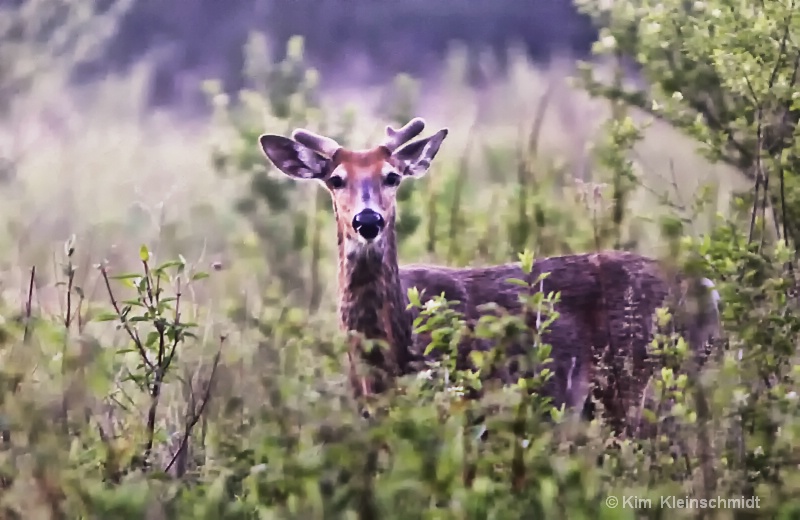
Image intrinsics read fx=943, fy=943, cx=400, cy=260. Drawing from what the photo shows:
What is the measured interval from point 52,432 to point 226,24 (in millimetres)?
1801

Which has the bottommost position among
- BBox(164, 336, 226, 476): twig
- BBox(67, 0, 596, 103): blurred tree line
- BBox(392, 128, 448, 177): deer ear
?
BBox(164, 336, 226, 476): twig

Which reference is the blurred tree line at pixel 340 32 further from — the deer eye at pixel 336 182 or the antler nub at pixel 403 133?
the deer eye at pixel 336 182

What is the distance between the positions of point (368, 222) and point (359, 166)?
23 cm

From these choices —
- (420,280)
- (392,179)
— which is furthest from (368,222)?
(420,280)

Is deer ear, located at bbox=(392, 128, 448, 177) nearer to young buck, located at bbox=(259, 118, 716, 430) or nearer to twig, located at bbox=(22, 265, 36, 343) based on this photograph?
young buck, located at bbox=(259, 118, 716, 430)

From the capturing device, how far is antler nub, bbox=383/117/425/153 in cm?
374

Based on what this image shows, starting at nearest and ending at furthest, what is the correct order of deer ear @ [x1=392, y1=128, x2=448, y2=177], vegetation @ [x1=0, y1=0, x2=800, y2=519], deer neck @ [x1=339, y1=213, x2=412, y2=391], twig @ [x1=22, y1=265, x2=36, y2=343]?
1. vegetation @ [x1=0, y1=0, x2=800, y2=519]
2. twig @ [x1=22, y1=265, x2=36, y2=343]
3. deer ear @ [x1=392, y1=128, x2=448, y2=177]
4. deer neck @ [x1=339, y1=213, x2=412, y2=391]

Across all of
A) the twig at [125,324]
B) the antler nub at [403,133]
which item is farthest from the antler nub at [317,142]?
the twig at [125,324]

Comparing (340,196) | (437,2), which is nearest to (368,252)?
(340,196)

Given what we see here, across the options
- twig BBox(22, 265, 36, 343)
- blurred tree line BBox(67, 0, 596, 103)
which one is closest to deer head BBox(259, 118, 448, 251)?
blurred tree line BBox(67, 0, 596, 103)

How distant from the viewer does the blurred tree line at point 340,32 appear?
3.79 meters

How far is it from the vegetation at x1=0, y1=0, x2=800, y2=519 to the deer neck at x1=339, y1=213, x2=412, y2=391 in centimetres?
8

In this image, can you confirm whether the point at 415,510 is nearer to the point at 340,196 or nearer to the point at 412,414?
the point at 412,414

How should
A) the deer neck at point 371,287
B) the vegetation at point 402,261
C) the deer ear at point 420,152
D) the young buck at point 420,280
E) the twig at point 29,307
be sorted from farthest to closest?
the deer neck at point 371,287 → the deer ear at point 420,152 → the young buck at point 420,280 → the twig at point 29,307 → the vegetation at point 402,261
